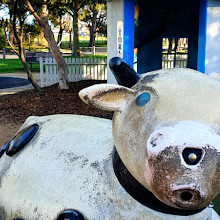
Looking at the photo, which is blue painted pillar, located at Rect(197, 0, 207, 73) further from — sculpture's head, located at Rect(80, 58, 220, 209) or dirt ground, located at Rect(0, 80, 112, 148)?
sculpture's head, located at Rect(80, 58, 220, 209)

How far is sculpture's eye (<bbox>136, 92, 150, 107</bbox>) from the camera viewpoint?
1.44 metres

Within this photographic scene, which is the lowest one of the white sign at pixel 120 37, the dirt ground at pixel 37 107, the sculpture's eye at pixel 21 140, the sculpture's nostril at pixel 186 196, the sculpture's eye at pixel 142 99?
the dirt ground at pixel 37 107

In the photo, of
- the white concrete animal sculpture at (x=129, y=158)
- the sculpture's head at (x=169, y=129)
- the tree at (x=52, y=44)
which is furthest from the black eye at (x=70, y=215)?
the tree at (x=52, y=44)

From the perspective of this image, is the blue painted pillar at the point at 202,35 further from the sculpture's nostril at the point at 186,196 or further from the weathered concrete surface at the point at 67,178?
the sculpture's nostril at the point at 186,196

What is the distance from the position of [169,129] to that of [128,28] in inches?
266

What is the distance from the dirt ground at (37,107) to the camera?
693cm

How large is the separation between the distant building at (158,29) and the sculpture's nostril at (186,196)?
657 cm

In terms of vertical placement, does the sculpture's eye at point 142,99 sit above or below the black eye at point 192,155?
above

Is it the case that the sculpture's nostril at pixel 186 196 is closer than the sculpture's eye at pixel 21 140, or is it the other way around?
the sculpture's nostril at pixel 186 196

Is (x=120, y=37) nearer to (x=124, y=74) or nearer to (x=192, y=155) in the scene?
(x=124, y=74)

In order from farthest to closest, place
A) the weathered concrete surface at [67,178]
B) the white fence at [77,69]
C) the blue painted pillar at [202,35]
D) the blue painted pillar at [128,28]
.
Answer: the white fence at [77,69] → the blue painted pillar at [128,28] → the blue painted pillar at [202,35] → the weathered concrete surface at [67,178]

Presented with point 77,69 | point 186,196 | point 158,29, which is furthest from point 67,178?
point 77,69

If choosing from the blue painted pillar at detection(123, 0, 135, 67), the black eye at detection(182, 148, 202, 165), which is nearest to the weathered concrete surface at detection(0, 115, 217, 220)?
the black eye at detection(182, 148, 202, 165)

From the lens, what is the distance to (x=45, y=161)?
6.50 ft
